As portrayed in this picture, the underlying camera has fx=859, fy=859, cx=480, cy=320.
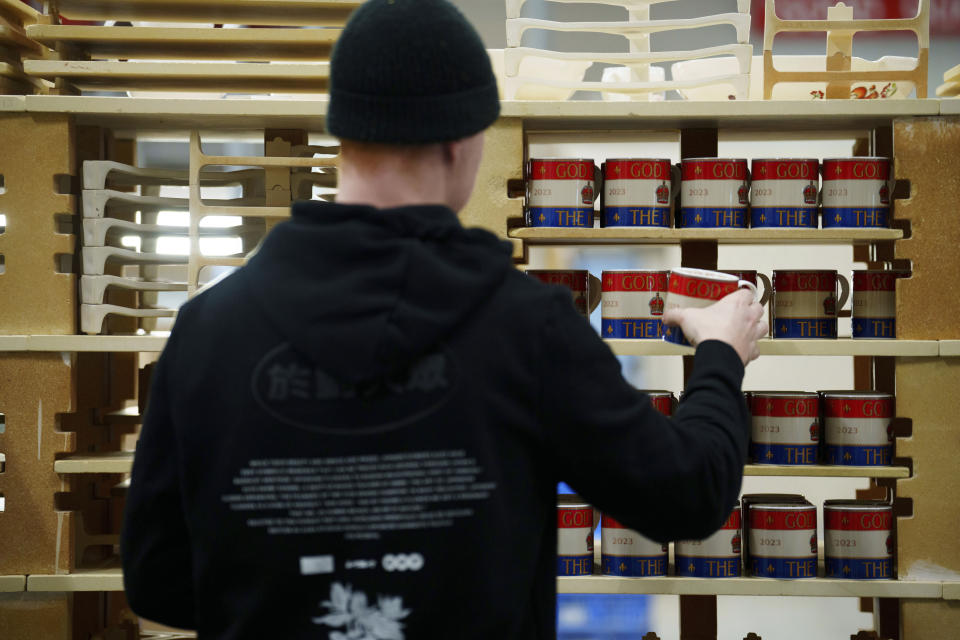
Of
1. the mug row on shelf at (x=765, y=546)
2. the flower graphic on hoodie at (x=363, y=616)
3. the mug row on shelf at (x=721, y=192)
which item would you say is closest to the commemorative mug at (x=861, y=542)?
the mug row on shelf at (x=765, y=546)

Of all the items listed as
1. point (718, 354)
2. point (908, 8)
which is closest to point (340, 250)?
point (718, 354)

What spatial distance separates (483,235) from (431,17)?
192mm

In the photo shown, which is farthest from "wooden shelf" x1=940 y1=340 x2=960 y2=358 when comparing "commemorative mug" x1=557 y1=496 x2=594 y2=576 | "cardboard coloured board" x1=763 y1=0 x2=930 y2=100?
"commemorative mug" x1=557 y1=496 x2=594 y2=576

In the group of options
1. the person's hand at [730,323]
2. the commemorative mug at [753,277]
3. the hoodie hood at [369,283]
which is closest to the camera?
the hoodie hood at [369,283]

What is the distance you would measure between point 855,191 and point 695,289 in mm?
564

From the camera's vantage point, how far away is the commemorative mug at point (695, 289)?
1.20m

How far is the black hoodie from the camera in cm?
71

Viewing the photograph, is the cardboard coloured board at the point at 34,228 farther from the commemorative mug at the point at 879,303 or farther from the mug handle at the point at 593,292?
the commemorative mug at the point at 879,303

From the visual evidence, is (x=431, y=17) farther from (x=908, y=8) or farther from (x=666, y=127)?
(x=908, y=8)

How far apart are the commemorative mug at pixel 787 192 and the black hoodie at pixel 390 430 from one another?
100 cm

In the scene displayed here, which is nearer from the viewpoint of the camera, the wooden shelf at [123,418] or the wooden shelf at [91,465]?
the wooden shelf at [91,465]

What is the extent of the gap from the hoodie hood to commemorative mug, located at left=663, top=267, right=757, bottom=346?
20.9 inches

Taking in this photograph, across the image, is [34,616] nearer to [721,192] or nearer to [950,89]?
[721,192]

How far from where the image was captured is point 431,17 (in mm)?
736
